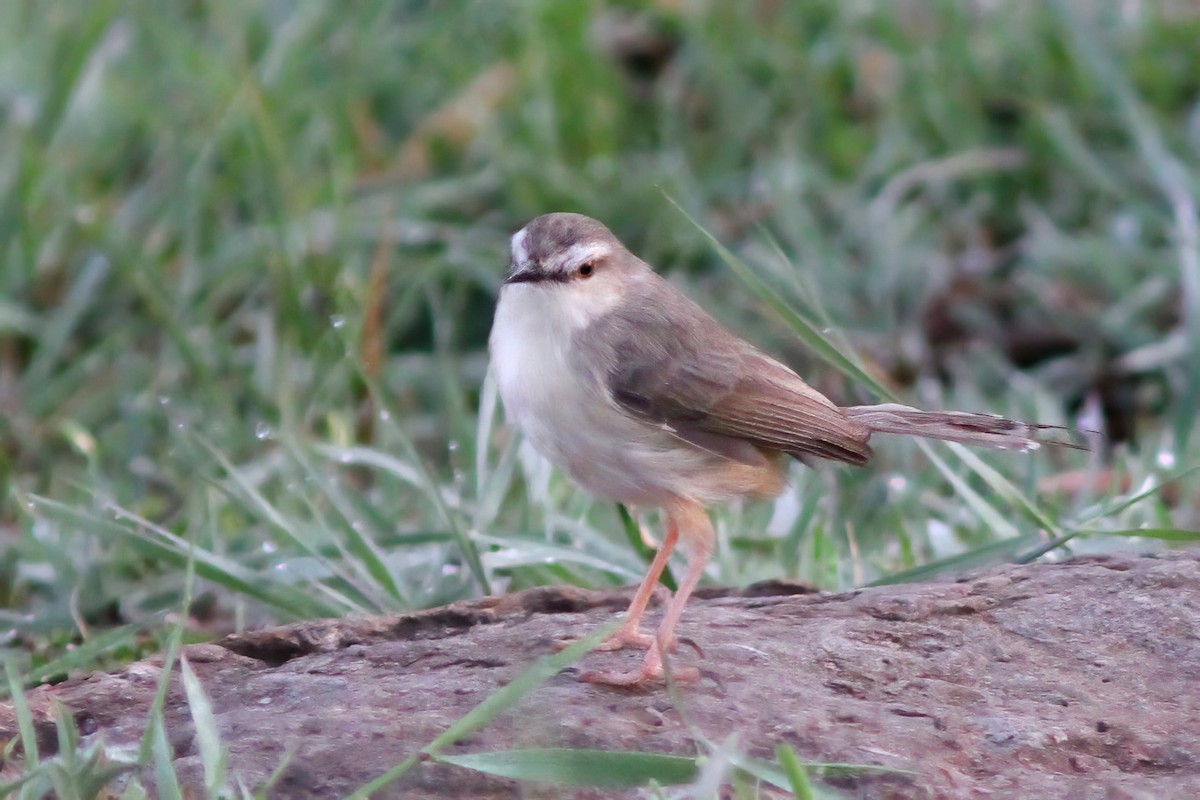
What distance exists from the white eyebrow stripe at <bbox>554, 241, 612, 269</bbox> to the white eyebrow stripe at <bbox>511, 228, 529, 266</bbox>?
8cm

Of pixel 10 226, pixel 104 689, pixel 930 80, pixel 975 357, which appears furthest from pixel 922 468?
pixel 10 226

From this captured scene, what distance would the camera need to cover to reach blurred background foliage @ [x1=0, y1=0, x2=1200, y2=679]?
4.87 m

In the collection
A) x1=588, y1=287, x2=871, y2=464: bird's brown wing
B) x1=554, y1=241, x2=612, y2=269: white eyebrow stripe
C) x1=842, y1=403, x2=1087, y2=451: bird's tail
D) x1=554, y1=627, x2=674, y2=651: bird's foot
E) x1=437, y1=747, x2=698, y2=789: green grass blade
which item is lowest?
x1=437, y1=747, x2=698, y2=789: green grass blade

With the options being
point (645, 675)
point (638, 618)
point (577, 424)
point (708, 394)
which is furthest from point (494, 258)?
point (645, 675)

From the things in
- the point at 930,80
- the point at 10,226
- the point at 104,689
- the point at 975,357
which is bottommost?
the point at 104,689

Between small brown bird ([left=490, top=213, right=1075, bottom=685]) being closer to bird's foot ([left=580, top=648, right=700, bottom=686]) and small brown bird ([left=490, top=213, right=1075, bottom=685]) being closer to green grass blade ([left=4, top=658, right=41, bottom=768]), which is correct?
bird's foot ([left=580, top=648, right=700, bottom=686])

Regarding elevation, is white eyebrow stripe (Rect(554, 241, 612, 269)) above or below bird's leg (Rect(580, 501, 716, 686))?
above

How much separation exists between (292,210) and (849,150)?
295cm

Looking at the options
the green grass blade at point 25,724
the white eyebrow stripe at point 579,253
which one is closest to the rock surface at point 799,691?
the green grass blade at point 25,724

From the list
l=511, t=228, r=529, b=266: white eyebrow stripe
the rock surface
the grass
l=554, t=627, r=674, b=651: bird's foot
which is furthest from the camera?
the grass

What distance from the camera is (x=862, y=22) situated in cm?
884

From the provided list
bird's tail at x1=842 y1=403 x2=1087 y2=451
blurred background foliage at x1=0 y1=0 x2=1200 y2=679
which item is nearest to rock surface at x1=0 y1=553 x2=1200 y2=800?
bird's tail at x1=842 y1=403 x2=1087 y2=451

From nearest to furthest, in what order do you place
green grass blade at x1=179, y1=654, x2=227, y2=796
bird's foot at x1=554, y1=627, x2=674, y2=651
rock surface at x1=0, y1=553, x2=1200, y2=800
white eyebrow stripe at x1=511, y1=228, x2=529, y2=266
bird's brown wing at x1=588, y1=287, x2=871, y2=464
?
green grass blade at x1=179, y1=654, x2=227, y2=796 < rock surface at x1=0, y1=553, x2=1200, y2=800 < bird's foot at x1=554, y1=627, x2=674, y2=651 < bird's brown wing at x1=588, y1=287, x2=871, y2=464 < white eyebrow stripe at x1=511, y1=228, x2=529, y2=266

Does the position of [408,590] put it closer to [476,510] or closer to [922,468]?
[476,510]
